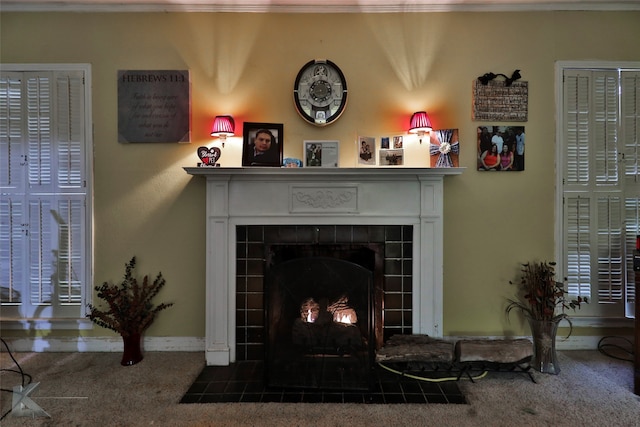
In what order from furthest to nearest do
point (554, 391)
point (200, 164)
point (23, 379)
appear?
1. point (200, 164)
2. point (23, 379)
3. point (554, 391)

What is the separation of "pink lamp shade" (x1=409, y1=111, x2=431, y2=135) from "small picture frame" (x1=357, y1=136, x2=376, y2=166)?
0.32 meters

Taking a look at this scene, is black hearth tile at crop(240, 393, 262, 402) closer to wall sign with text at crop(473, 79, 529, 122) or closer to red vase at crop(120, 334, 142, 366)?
red vase at crop(120, 334, 142, 366)

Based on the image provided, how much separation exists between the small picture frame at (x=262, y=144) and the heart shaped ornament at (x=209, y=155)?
0.18 metres

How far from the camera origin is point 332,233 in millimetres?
2334

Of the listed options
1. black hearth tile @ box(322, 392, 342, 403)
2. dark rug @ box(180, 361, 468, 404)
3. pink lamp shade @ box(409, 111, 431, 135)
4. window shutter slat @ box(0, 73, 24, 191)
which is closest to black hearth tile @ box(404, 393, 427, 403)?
dark rug @ box(180, 361, 468, 404)

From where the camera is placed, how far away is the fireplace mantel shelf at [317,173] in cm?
219

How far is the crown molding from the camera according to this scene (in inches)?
93.8

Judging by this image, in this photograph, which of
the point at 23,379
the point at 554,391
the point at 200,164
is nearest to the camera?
the point at 554,391

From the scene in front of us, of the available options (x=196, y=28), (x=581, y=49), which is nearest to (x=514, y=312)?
(x=581, y=49)

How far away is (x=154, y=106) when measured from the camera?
2.43m

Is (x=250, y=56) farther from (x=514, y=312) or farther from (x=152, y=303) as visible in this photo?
(x=514, y=312)

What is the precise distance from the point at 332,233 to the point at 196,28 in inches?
71.1

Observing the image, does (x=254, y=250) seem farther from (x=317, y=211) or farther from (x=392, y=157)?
(x=392, y=157)

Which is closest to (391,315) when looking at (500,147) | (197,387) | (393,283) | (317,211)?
(393,283)
